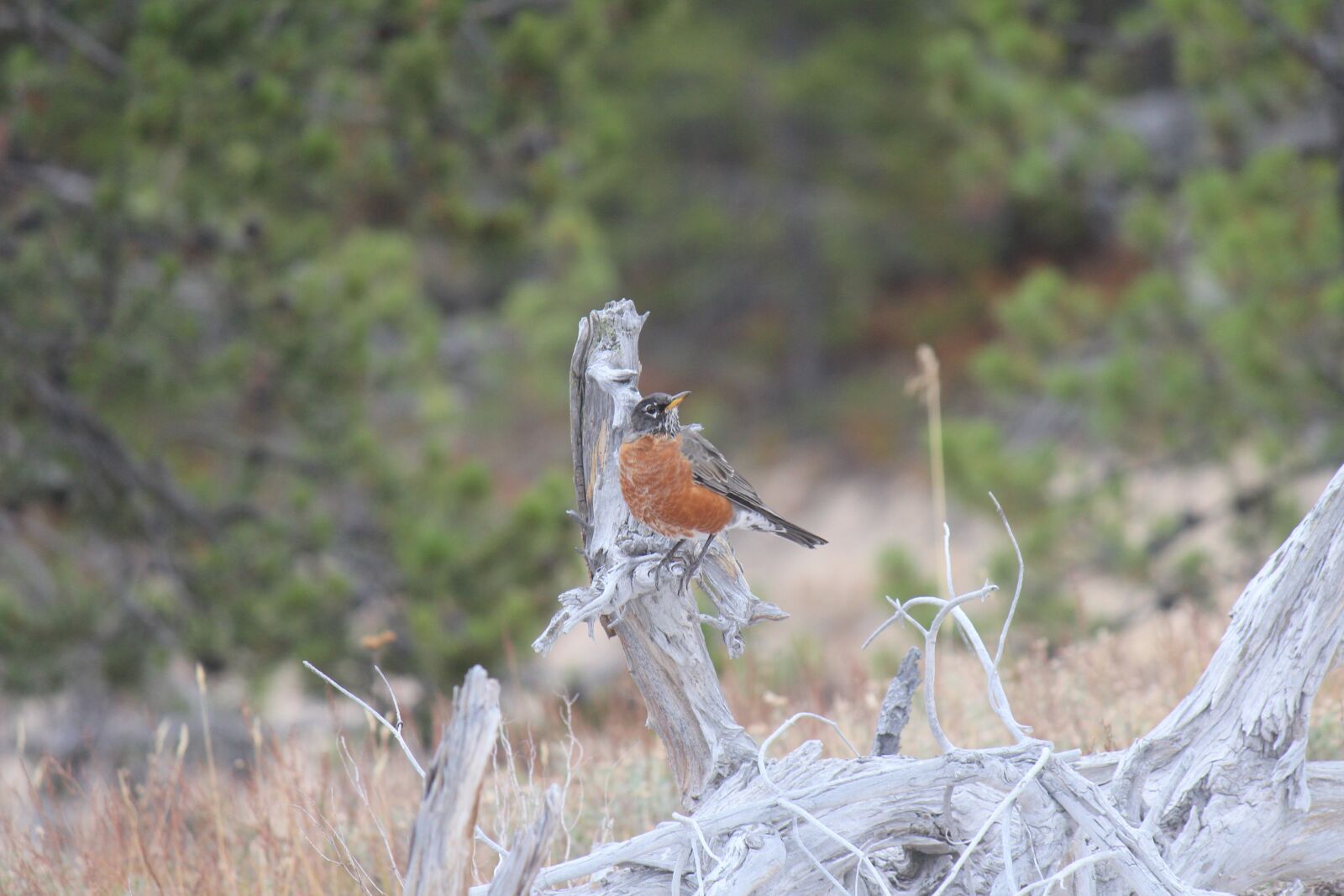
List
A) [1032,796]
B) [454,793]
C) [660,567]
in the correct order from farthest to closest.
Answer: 1. [660,567]
2. [1032,796]
3. [454,793]

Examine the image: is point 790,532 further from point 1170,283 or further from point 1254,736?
point 1170,283

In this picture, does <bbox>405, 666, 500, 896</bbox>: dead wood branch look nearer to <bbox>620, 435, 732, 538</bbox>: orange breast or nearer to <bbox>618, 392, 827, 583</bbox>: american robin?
<bbox>618, 392, 827, 583</bbox>: american robin

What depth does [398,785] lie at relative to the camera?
4.57m

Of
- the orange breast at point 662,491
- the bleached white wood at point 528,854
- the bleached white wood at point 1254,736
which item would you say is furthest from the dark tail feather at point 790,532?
the bleached white wood at point 528,854

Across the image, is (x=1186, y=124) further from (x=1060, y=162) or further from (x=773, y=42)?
(x=1060, y=162)

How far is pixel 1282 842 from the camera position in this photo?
9.62 feet

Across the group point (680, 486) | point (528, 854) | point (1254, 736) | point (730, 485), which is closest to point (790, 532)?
point (730, 485)

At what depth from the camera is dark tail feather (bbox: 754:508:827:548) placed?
3814 millimetres

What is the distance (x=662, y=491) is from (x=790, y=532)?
1.76ft

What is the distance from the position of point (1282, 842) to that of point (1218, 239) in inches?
223

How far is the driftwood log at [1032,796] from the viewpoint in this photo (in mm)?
2703

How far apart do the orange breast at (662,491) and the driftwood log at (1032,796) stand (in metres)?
0.26

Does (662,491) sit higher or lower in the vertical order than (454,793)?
higher

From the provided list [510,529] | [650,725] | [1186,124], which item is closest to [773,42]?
[1186,124]
